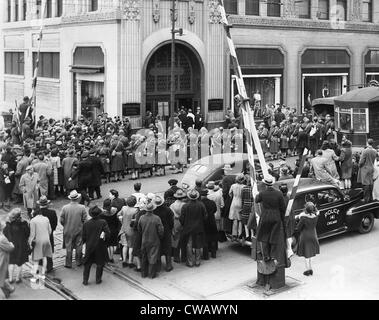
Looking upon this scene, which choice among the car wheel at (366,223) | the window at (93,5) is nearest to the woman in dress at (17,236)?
the car wheel at (366,223)

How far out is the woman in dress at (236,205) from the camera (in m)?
13.3

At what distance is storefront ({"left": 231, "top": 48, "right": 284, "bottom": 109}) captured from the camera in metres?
A: 32.5

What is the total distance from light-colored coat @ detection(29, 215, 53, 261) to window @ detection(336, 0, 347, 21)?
29.3 m

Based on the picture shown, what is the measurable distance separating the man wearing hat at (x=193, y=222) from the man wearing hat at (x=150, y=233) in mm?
806

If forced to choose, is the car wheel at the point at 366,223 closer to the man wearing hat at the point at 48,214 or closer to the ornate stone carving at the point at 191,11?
the man wearing hat at the point at 48,214

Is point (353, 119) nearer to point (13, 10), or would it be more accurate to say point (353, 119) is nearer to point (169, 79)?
point (169, 79)

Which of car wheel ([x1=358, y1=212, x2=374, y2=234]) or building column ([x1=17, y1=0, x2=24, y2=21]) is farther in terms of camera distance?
building column ([x1=17, y1=0, x2=24, y2=21])

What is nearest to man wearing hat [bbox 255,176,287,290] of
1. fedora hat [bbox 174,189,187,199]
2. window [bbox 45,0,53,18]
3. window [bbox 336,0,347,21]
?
fedora hat [bbox 174,189,187,199]

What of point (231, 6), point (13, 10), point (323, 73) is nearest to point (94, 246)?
point (231, 6)

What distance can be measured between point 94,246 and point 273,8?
25.4 meters

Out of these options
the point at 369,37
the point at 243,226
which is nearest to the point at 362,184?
the point at 243,226

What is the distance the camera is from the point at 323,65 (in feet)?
118

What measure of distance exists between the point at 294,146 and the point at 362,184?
7.69 metres

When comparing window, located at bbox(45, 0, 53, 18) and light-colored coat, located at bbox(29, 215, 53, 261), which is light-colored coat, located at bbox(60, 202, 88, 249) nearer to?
→ light-colored coat, located at bbox(29, 215, 53, 261)
